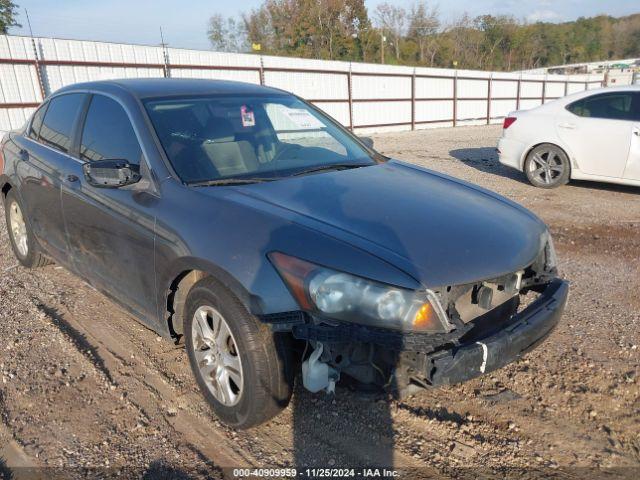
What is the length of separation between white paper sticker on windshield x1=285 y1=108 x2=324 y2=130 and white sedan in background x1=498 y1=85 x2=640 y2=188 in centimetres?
550

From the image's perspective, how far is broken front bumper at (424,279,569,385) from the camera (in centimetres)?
200

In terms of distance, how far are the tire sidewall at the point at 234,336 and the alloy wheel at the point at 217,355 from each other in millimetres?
27

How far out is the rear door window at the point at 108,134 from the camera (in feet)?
9.80

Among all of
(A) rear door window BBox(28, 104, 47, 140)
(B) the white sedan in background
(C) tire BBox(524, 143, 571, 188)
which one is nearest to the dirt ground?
(A) rear door window BBox(28, 104, 47, 140)

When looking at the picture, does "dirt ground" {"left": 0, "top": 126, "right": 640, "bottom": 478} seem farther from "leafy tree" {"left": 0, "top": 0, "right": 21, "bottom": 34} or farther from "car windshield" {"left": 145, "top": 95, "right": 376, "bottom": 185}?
"leafy tree" {"left": 0, "top": 0, "right": 21, "bottom": 34}

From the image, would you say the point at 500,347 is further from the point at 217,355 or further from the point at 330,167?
the point at 330,167

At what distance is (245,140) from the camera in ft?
10.5

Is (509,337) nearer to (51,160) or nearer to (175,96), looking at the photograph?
(175,96)

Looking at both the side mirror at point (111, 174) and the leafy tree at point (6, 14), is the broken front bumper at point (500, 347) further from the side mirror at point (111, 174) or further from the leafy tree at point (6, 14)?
the leafy tree at point (6, 14)

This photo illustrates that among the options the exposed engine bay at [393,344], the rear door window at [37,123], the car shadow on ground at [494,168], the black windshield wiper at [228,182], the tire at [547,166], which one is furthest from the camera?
the car shadow on ground at [494,168]

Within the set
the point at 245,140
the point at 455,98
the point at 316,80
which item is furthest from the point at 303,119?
the point at 455,98

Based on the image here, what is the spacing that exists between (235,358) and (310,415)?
1.83 ft

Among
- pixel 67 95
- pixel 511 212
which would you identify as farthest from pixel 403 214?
pixel 67 95

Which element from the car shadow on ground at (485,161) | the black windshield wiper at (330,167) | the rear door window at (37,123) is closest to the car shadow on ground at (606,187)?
the car shadow on ground at (485,161)
